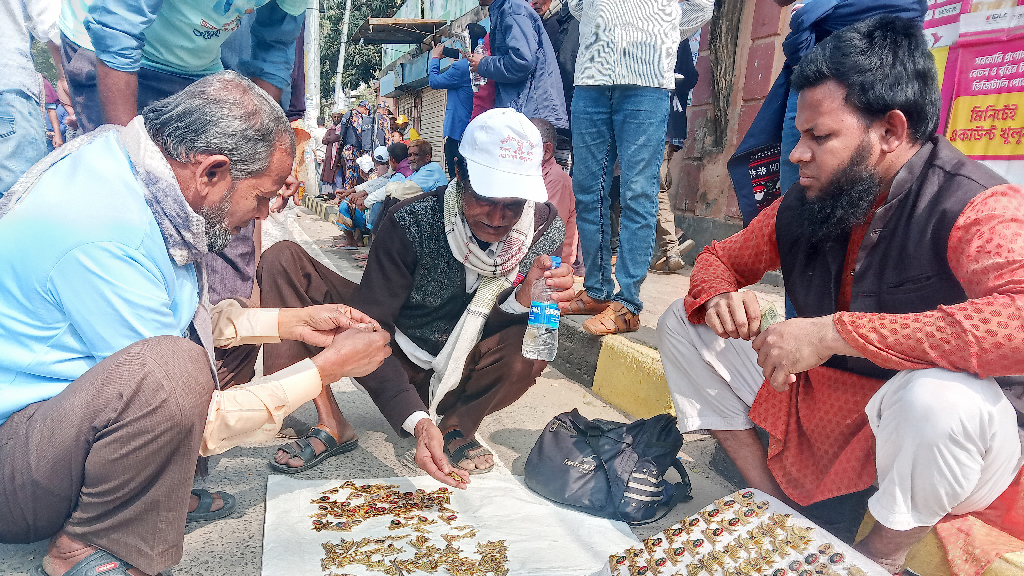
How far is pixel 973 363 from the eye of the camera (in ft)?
5.07

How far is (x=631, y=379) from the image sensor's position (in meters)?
3.31

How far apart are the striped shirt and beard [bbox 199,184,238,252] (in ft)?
7.97

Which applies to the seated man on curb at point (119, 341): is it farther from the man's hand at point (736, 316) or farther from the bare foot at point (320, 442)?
the man's hand at point (736, 316)

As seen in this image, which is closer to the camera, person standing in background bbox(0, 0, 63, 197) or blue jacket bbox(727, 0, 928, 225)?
person standing in background bbox(0, 0, 63, 197)

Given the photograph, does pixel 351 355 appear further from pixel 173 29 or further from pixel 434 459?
pixel 173 29

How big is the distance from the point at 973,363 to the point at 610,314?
2231 mm

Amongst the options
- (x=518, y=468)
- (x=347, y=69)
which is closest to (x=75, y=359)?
(x=518, y=468)

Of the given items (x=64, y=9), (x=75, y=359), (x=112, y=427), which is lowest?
(x=112, y=427)

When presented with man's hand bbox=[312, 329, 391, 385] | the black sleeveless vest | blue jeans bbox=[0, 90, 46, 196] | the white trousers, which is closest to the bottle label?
man's hand bbox=[312, 329, 391, 385]

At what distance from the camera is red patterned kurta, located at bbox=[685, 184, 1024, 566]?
1539 mm

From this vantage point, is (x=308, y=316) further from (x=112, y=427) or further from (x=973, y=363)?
(x=973, y=363)

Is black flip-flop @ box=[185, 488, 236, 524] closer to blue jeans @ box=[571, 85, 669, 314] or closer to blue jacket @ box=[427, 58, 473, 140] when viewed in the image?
blue jeans @ box=[571, 85, 669, 314]

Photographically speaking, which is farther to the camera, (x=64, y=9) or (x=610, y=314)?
(x=610, y=314)

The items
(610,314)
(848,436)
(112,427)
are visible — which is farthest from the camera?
(610,314)
